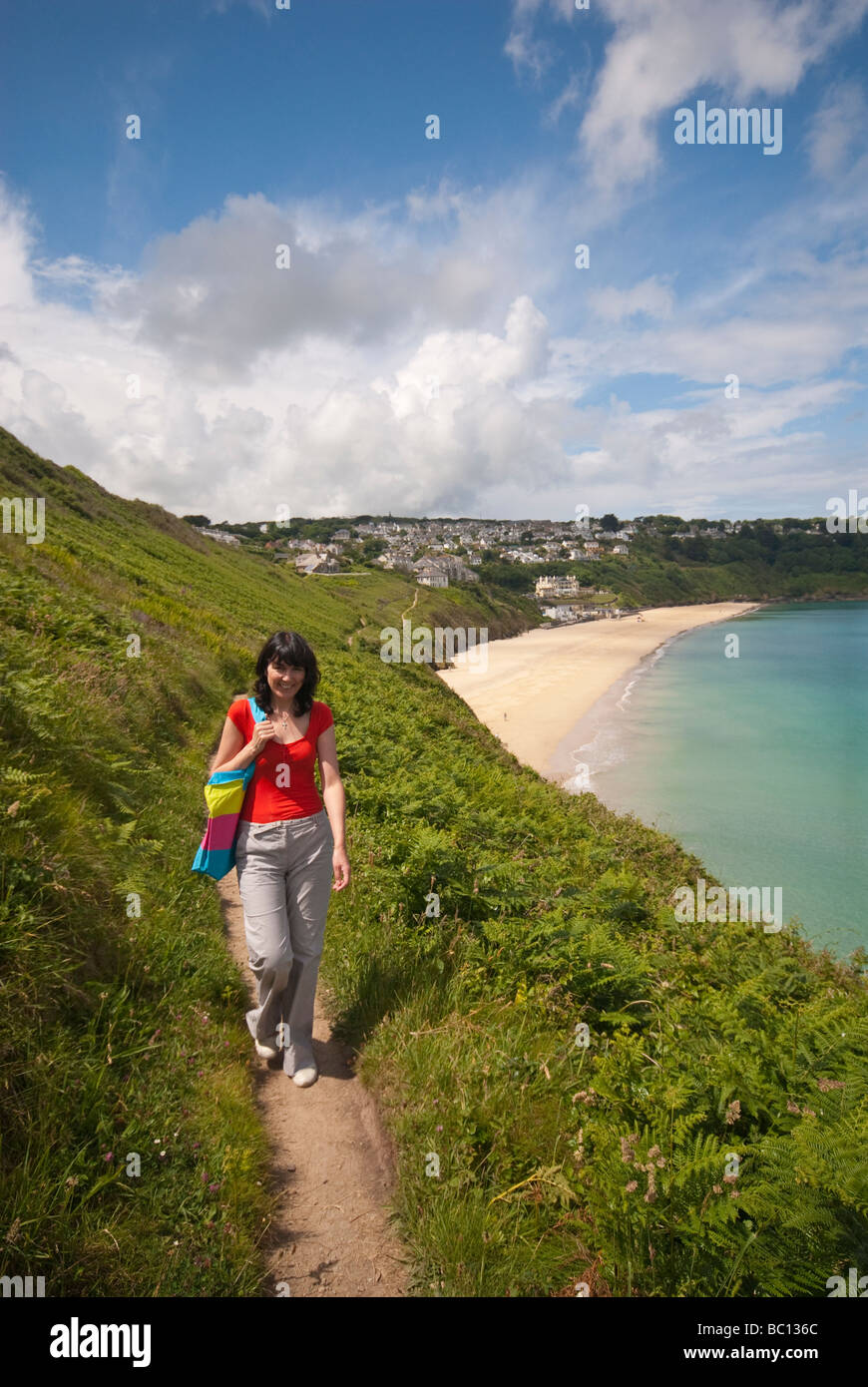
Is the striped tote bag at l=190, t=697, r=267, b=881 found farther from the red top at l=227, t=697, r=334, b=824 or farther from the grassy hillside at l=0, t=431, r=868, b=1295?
the grassy hillside at l=0, t=431, r=868, b=1295

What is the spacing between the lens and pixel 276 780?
4281 mm

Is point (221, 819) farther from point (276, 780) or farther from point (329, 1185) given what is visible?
point (329, 1185)

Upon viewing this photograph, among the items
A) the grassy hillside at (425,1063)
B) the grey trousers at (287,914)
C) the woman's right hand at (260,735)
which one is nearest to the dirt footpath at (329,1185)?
the grassy hillside at (425,1063)

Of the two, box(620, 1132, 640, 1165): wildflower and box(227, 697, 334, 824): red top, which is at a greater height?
box(227, 697, 334, 824): red top

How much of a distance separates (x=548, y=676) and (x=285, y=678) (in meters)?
69.0

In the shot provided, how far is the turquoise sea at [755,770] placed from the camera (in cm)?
2358

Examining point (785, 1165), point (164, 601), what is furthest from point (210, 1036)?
point (164, 601)

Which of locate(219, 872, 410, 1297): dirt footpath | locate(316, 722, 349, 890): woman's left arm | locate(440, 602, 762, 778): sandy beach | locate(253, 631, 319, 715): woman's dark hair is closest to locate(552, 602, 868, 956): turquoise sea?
locate(440, 602, 762, 778): sandy beach

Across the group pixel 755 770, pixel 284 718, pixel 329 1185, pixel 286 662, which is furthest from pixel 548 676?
pixel 329 1185

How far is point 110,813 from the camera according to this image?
630 cm

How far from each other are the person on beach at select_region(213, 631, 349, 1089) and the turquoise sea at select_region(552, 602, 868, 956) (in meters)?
14.4

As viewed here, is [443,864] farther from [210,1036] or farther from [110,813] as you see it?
[110,813]

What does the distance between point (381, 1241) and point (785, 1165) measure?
207cm

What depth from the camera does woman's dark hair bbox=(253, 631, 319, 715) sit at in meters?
4.26
